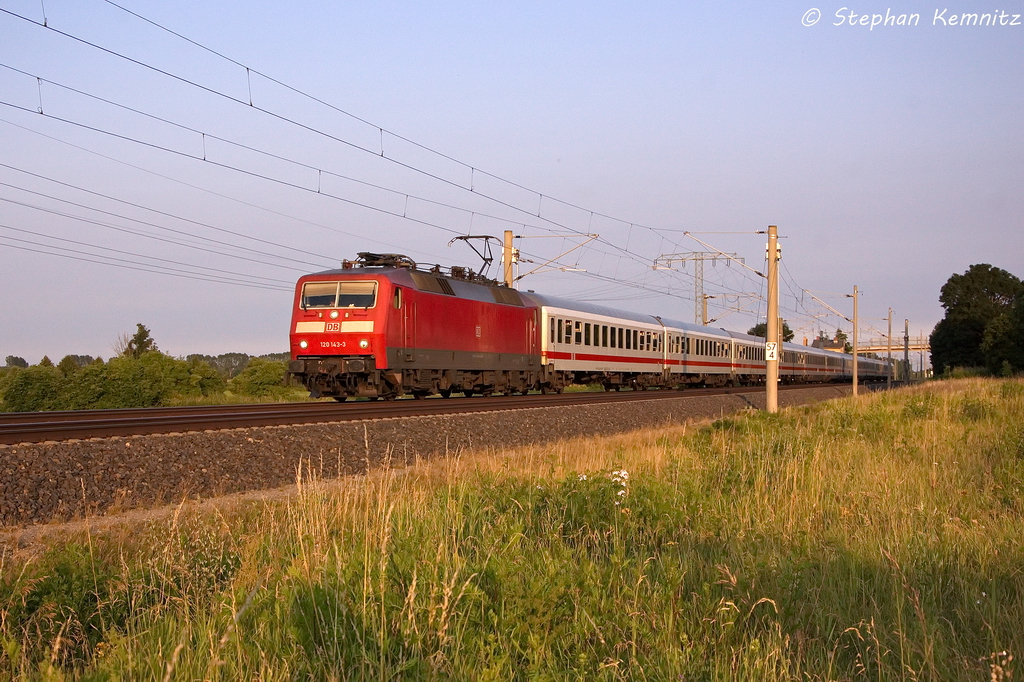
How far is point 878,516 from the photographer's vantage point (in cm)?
820

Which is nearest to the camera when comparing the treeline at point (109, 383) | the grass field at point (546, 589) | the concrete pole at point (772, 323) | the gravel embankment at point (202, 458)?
the grass field at point (546, 589)

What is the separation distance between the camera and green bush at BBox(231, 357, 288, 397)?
1384 inches

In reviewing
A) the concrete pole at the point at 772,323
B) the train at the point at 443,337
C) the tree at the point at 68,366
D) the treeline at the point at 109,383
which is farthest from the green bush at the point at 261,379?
the concrete pole at the point at 772,323

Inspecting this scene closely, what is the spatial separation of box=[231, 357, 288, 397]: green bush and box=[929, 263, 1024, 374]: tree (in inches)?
3034

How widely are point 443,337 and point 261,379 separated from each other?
14.7 metres

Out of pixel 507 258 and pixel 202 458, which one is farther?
pixel 507 258

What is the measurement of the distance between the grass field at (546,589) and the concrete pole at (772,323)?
1641 centimetres

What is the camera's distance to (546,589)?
4.93 metres

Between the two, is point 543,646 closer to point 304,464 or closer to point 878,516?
point 878,516

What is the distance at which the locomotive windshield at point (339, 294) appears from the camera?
20.7 m

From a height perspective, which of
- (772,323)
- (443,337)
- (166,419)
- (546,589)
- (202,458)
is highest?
(772,323)

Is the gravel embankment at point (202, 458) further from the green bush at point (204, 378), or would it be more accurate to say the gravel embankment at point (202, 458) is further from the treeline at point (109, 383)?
the green bush at point (204, 378)

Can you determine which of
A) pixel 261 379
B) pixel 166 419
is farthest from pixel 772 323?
pixel 261 379

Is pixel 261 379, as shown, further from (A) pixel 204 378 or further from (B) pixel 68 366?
(B) pixel 68 366
